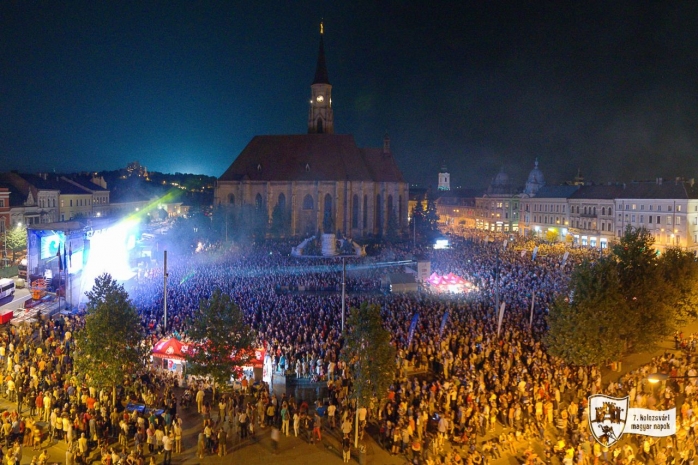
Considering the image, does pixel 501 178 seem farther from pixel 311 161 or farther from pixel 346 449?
pixel 346 449

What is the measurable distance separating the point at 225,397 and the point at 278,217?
152ft

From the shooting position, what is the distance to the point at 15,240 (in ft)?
146

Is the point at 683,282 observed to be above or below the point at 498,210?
below

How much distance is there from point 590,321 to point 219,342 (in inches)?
518

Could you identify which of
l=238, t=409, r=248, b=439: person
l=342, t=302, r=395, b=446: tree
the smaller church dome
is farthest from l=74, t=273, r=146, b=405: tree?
the smaller church dome

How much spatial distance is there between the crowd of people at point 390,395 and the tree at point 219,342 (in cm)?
115

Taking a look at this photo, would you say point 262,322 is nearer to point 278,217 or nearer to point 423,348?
point 423,348

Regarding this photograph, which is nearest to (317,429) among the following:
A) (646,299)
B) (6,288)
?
(646,299)

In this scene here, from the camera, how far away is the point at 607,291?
19.9m

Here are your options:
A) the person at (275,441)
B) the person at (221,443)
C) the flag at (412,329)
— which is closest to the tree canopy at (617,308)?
the flag at (412,329)

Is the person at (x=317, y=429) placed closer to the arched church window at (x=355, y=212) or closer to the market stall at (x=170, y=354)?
the market stall at (x=170, y=354)

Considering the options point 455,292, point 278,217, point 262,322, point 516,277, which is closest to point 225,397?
point 262,322

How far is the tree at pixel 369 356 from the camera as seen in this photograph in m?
14.4

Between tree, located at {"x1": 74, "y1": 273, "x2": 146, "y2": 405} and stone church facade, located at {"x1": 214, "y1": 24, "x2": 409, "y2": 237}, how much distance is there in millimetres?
46956
